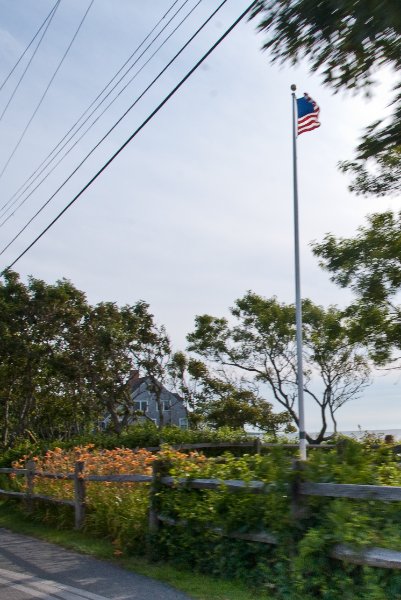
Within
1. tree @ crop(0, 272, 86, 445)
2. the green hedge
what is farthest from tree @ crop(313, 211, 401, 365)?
tree @ crop(0, 272, 86, 445)

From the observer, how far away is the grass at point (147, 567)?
7.50 meters

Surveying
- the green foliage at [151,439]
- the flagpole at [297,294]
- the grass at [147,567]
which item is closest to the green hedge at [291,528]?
the grass at [147,567]

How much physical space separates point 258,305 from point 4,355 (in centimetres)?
1227

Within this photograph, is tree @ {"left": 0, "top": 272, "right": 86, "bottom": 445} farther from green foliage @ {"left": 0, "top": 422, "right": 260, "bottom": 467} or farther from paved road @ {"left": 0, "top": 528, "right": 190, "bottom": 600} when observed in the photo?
paved road @ {"left": 0, "top": 528, "right": 190, "bottom": 600}

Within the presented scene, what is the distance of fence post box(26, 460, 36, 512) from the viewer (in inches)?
587

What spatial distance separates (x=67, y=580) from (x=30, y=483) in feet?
22.2

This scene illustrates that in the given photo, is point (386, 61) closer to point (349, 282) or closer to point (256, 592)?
point (256, 592)

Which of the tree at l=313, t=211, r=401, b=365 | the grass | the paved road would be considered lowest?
the paved road

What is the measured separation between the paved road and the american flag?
17168 millimetres

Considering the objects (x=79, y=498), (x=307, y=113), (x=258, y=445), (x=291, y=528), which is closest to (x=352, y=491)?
(x=291, y=528)

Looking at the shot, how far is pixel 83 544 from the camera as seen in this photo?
11039mm

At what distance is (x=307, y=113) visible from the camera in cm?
2403

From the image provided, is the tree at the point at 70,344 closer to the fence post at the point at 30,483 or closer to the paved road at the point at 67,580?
the fence post at the point at 30,483

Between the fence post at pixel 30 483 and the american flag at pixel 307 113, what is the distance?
1441 cm
